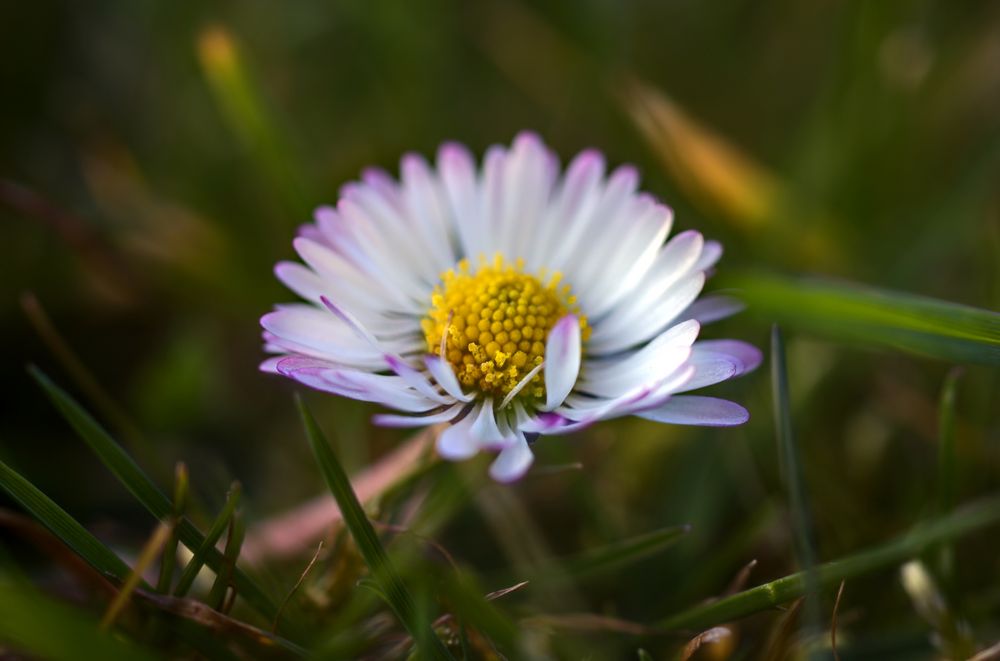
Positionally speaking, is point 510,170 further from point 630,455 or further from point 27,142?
point 27,142

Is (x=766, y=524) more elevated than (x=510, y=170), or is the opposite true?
(x=510, y=170)

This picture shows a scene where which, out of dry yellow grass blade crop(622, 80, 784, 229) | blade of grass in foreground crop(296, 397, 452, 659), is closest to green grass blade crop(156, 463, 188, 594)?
blade of grass in foreground crop(296, 397, 452, 659)

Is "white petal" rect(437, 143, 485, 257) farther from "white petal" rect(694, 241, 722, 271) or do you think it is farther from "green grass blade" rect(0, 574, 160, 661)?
"green grass blade" rect(0, 574, 160, 661)

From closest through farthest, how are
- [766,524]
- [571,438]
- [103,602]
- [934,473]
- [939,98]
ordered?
1. [103,602]
2. [766,524]
3. [934,473]
4. [571,438]
5. [939,98]

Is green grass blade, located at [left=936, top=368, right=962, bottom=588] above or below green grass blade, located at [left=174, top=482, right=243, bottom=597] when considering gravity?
below

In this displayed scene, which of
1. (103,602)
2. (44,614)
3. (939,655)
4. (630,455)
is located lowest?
(939,655)

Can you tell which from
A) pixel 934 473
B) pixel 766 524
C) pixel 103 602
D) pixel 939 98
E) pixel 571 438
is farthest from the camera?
pixel 939 98

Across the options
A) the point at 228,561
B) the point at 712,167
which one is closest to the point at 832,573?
the point at 228,561

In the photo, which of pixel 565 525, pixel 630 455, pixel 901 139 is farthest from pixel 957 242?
pixel 565 525
